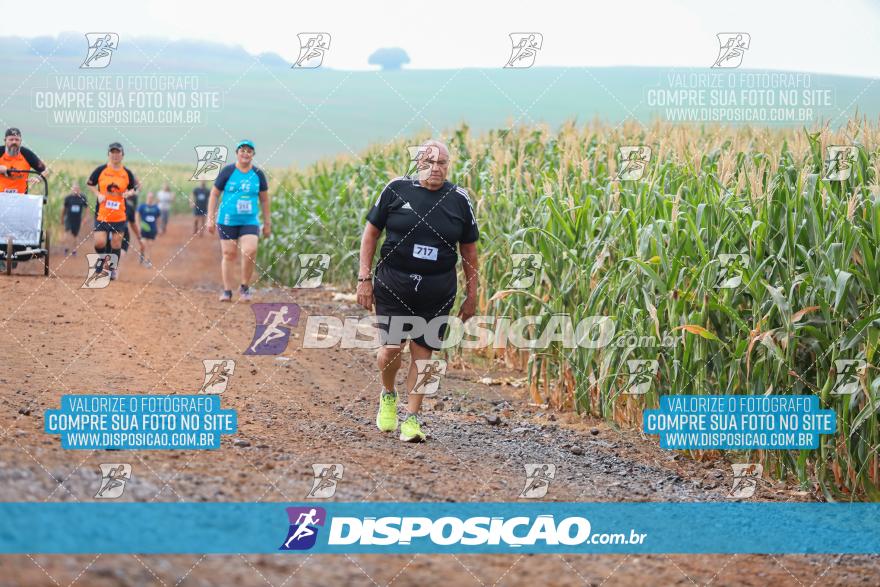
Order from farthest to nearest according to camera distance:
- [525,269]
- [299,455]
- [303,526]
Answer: [525,269], [299,455], [303,526]

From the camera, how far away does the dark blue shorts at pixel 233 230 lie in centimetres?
1164

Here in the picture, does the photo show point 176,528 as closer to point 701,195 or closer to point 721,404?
point 721,404

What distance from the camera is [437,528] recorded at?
16.4 ft

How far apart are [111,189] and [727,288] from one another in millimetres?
8760

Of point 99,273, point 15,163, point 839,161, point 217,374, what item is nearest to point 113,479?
point 217,374

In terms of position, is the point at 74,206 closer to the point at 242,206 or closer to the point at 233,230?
the point at 233,230

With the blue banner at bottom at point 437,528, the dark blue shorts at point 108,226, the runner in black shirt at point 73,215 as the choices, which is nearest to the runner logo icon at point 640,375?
the blue banner at bottom at point 437,528

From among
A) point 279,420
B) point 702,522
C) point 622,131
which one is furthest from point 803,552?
point 622,131

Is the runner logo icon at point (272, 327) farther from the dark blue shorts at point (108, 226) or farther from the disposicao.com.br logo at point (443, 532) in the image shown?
the disposicao.com.br logo at point (443, 532)

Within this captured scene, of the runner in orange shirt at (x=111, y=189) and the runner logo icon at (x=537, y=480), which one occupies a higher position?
the runner in orange shirt at (x=111, y=189)

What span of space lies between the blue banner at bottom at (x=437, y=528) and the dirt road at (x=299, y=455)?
0.38 ft

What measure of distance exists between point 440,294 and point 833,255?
2528 millimetres

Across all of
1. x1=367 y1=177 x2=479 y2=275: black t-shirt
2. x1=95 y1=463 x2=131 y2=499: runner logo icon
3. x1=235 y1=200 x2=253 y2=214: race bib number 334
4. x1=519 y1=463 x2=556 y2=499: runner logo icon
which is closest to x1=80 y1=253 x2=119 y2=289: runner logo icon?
x1=235 y1=200 x2=253 y2=214: race bib number 334

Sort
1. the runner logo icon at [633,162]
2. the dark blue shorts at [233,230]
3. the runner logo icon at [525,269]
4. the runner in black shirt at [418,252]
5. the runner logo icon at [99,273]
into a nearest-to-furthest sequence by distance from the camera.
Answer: the runner in black shirt at [418,252], the runner logo icon at [633,162], the runner logo icon at [525,269], the dark blue shorts at [233,230], the runner logo icon at [99,273]
